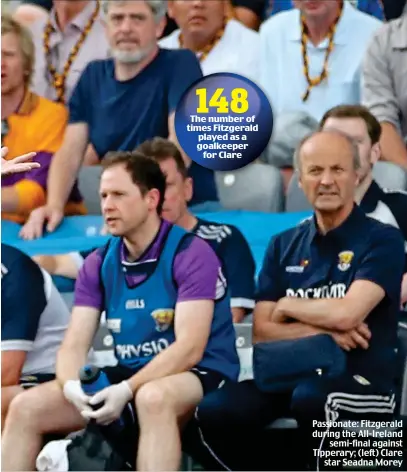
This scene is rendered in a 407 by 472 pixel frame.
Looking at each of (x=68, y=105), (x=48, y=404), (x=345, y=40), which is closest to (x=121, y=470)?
(x=48, y=404)

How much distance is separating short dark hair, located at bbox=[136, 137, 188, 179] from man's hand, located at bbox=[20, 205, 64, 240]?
17cm

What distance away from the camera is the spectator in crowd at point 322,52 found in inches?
71.4

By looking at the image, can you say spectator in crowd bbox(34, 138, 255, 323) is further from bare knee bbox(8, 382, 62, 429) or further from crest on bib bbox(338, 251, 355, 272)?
bare knee bbox(8, 382, 62, 429)

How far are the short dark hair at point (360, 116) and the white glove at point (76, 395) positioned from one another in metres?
0.46

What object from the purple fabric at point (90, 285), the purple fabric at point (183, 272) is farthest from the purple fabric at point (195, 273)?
the purple fabric at point (90, 285)

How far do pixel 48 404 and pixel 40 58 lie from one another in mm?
516

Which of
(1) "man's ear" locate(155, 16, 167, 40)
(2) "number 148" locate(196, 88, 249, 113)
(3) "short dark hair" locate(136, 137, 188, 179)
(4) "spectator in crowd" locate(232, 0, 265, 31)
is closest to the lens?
(2) "number 148" locate(196, 88, 249, 113)

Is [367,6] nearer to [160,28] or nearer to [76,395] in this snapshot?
[160,28]

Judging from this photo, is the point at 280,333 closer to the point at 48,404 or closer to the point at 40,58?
the point at 48,404

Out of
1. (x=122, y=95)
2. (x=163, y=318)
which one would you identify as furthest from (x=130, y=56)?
(x=163, y=318)

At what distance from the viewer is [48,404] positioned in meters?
1.70

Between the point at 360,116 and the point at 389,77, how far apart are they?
0.11 metres

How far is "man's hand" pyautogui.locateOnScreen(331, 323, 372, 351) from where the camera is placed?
165cm

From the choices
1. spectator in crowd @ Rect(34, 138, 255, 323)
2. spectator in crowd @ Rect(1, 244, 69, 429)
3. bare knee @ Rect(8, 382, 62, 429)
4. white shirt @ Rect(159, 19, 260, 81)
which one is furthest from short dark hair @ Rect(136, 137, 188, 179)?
bare knee @ Rect(8, 382, 62, 429)
